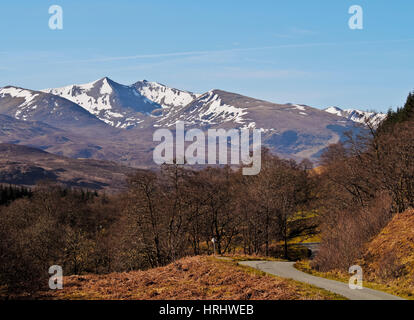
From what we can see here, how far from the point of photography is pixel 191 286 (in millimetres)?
24594

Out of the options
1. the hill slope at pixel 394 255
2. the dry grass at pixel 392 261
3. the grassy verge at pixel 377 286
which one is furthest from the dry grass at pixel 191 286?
the hill slope at pixel 394 255

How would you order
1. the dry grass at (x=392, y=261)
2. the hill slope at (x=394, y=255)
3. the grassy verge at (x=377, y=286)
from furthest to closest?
the hill slope at (x=394, y=255) < the dry grass at (x=392, y=261) < the grassy verge at (x=377, y=286)

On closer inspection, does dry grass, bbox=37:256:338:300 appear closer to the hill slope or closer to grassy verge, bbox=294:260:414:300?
grassy verge, bbox=294:260:414:300

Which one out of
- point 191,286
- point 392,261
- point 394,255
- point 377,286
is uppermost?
point 191,286

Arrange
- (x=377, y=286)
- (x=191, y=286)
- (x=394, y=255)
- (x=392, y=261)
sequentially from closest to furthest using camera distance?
(x=191, y=286) < (x=377, y=286) < (x=392, y=261) < (x=394, y=255)

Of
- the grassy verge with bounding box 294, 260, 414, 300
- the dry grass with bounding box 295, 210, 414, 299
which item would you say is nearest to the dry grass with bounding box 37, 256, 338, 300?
the grassy verge with bounding box 294, 260, 414, 300

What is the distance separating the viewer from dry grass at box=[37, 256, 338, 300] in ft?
72.4

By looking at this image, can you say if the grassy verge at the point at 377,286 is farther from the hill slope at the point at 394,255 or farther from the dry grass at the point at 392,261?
the hill slope at the point at 394,255

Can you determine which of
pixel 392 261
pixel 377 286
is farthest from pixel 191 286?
pixel 392 261

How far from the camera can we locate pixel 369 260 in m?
35.4

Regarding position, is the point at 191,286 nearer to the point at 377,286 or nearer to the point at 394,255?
the point at 377,286

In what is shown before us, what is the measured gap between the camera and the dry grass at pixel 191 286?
2208 centimetres
